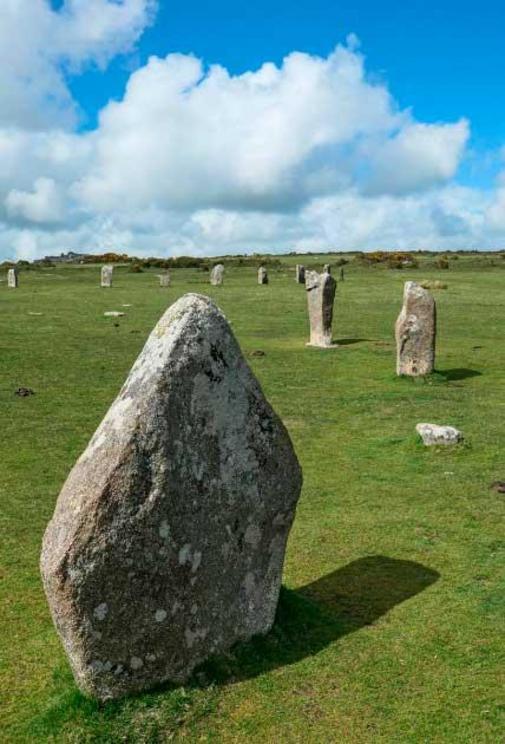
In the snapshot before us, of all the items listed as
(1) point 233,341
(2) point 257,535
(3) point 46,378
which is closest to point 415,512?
(2) point 257,535

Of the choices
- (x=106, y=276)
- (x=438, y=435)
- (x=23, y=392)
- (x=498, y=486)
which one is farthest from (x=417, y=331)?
(x=106, y=276)

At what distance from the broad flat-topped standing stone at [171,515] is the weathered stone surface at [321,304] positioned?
20005 millimetres

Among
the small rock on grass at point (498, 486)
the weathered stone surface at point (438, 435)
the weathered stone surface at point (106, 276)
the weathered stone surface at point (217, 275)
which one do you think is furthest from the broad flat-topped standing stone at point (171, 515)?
the weathered stone surface at point (106, 276)

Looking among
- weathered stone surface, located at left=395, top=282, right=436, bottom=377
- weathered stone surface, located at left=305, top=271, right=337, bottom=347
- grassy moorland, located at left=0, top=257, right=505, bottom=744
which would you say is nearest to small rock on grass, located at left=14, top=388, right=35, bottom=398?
grassy moorland, located at left=0, top=257, right=505, bottom=744

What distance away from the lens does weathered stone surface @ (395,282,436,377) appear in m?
21.5

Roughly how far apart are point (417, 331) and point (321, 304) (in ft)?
21.4

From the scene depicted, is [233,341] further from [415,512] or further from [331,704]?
[415,512]

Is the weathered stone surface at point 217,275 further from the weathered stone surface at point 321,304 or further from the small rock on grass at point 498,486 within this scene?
the small rock on grass at point 498,486

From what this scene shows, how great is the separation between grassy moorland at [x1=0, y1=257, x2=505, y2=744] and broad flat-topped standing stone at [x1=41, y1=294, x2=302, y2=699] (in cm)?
46

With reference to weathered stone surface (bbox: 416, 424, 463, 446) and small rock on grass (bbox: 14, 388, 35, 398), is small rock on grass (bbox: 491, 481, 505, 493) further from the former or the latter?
small rock on grass (bbox: 14, 388, 35, 398)

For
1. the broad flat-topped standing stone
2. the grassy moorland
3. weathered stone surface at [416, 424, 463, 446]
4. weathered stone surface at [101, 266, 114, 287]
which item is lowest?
the grassy moorland

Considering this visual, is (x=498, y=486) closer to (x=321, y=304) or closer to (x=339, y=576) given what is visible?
(x=339, y=576)

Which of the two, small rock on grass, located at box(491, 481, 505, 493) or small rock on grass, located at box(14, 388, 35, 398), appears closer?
small rock on grass, located at box(491, 481, 505, 493)

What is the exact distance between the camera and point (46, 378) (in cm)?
2202
